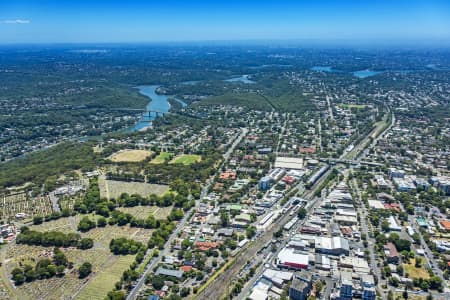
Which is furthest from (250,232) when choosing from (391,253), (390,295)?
(390,295)

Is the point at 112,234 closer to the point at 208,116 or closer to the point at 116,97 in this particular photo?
the point at 208,116

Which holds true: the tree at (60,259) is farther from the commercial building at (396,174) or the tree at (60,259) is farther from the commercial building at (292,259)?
the commercial building at (396,174)

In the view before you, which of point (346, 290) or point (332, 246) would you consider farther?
point (332, 246)

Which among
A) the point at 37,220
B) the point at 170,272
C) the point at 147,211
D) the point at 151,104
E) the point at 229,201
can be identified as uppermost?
the point at 151,104

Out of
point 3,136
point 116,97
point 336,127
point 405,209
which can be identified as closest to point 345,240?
point 405,209

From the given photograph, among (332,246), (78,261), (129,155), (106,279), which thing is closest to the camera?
(106,279)

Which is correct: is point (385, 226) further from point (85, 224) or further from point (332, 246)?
point (85, 224)

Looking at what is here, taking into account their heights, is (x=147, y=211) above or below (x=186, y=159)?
below

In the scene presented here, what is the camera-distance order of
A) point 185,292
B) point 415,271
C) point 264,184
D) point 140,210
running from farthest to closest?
point 264,184 < point 140,210 < point 415,271 < point 185,292
